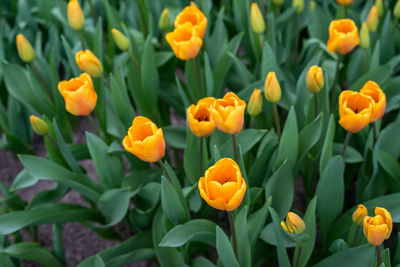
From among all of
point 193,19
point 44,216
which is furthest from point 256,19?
point 44,216

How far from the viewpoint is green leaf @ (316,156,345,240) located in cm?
108

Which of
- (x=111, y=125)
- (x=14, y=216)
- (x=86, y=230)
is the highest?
(x=111, y=125)

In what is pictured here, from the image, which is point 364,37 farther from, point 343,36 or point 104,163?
point 104,163

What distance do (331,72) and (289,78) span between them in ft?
0.46

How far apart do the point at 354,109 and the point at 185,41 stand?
1.53 feet

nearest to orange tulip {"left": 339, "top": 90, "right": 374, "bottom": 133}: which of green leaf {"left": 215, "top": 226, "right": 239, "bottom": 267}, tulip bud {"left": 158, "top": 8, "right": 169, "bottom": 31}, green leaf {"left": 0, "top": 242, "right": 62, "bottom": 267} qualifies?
green leaf {"left": 215, "top": 226, "right": 239, "bottom": 267}

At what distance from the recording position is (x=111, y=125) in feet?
4.66

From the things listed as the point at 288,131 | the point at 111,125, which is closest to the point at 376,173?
the point at 288,131

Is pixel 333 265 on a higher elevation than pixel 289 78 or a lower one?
lower

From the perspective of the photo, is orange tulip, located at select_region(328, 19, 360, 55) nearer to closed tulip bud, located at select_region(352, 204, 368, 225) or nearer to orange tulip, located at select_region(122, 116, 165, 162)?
closed tulip bud, located at select_region(352, 204, 368, 225)

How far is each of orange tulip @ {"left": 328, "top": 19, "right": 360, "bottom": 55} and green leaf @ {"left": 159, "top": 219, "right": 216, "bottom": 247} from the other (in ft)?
1.83

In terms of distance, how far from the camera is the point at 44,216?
49.6 inches

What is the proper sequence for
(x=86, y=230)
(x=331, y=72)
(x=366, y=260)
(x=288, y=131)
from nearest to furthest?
(x=366, y=260) < (x=288, y=131) < (x=331, y=72) < (x=86, y=230)

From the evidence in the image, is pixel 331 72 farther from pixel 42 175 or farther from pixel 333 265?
pixel 42 175
